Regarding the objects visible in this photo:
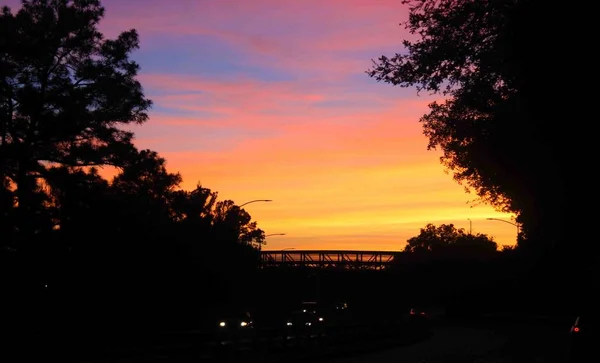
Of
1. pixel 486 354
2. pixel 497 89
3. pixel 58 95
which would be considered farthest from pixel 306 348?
pixel 58 95

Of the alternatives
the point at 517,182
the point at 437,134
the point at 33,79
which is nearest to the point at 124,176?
the point at 33,79

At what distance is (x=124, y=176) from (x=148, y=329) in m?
8.72

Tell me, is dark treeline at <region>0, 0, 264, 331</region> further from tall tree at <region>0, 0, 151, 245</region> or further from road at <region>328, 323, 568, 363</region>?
road at <region>328, 323, 568, 363</region>

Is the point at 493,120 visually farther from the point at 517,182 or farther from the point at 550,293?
the point at 550,293

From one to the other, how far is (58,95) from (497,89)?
27557mm

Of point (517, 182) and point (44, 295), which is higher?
point (517, 182)

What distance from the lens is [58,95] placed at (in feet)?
141

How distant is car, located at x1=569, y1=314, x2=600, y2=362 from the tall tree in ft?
92.9

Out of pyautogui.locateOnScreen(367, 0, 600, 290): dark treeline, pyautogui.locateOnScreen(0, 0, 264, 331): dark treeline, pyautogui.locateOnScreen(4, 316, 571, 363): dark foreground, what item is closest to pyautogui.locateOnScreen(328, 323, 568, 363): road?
pyautogui.locateOnScreen(4, 316, 571, 363): dark foreground

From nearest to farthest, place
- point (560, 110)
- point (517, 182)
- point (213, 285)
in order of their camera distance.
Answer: point (560, 110) → point (517, 182) → point (213, 285)

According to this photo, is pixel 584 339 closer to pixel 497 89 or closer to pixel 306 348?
pixel 497 89

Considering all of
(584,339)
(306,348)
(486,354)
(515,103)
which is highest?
(515,103)

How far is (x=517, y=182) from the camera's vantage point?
25.7 metres

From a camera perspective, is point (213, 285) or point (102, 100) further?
point (213, 285)
